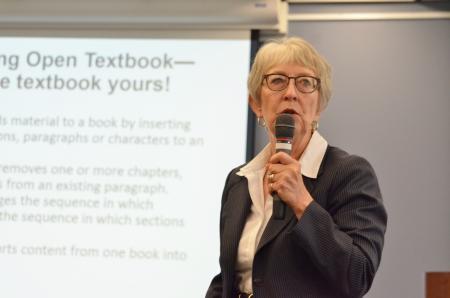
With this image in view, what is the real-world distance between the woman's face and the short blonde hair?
0.01 meters

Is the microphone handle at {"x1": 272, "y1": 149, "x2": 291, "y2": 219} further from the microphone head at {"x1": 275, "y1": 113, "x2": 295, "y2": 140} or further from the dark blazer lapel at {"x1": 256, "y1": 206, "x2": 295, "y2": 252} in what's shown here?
the microphone head at {"x1": 275, "y1": 113, "x2": 295, "y2": 140}

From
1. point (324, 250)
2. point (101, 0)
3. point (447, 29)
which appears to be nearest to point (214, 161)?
point (101, 0)

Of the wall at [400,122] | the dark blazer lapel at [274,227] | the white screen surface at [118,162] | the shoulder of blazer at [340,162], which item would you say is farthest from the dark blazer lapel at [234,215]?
the wall at [400,122]

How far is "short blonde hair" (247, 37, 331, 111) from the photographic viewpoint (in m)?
1.66

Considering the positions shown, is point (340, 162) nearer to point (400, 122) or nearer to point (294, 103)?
point (294, 103)

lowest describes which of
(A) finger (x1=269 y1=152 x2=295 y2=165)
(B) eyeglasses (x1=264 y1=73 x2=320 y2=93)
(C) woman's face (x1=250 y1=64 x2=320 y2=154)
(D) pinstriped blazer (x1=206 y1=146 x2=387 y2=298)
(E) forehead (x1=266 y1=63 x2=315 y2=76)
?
(D) pinstriped blazer (x1=206 y1=146 x2=387 y2=298)

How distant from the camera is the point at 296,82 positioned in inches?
64.5

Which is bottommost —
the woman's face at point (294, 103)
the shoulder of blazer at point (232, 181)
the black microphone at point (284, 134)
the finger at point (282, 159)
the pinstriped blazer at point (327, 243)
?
the pinstriped blazer at point (327, 243)

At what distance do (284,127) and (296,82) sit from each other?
0.48 feet

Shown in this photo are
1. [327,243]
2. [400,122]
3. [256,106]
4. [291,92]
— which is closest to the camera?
[327,243]

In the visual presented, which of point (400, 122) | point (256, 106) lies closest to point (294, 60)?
point (256, 106)

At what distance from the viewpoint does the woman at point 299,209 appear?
4.59 ft

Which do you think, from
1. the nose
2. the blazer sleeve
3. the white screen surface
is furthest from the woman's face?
the white screen surface

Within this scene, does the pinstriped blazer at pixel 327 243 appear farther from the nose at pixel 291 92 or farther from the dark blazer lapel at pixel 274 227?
the nose at pixel 291 92
